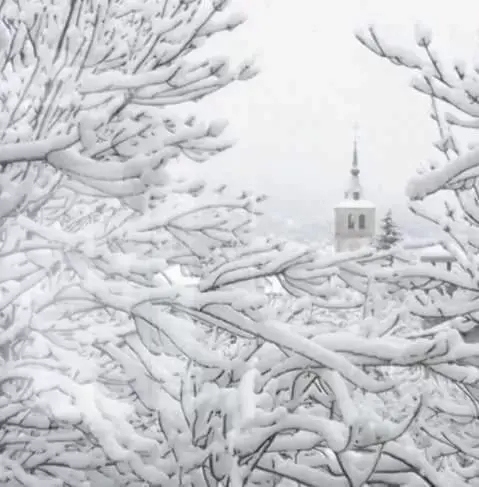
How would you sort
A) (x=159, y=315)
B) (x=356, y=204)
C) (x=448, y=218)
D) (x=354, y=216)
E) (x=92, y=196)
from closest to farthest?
(x=159, y=315) → (x=92, y=196) → (x=448, y=218) → (x=356, y=204) → (x=354, y=216)

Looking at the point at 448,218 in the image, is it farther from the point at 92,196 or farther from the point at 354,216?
the point at 354,216

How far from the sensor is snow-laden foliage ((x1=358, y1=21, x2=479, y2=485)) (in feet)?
10.3

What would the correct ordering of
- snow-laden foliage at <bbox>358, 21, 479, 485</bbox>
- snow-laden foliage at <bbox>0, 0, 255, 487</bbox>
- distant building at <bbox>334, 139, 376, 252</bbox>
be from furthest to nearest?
distant building at <bbox>334, 139, 376, 252</bbox>
snow-laden foliage at <bbox>358, 21, 479, 485</bbox>
snow-laden foliage at <bbox>0, 0, 255, 487</bbox>

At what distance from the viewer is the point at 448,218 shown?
5.15 m

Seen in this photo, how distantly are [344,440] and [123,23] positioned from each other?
2.78m

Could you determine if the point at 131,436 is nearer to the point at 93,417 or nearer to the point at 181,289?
the point at 93,417

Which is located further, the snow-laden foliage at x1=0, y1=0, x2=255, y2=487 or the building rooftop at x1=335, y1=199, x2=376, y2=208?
the building rooftop at x1=335, y1=199, x2=376, y2=208

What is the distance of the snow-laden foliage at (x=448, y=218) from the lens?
124 inches

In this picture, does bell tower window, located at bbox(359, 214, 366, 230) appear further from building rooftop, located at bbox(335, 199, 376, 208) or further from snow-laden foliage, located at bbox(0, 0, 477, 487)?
snow-laden foliage, located at bbox(0, 0, 477, 487)

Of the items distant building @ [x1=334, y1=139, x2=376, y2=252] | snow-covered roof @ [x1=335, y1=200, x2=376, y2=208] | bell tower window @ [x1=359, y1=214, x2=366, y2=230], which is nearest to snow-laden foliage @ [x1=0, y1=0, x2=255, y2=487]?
distant building @ [x1=334, y1=139, x2=376, y2=252]

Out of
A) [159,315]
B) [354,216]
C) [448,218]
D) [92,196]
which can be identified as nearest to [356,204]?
[354,216]

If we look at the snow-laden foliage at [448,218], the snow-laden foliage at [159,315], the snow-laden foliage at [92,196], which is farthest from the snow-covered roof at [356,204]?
the snow-laden foliage at [159,315]

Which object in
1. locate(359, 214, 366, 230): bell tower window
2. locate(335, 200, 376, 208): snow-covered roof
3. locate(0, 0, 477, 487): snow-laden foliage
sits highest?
locate(335, 200, 376, 208): snow-covered roof

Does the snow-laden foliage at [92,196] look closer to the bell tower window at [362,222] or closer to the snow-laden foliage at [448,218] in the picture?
the snow-laden foliage at [448,218]
